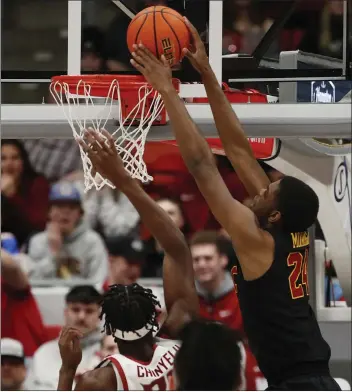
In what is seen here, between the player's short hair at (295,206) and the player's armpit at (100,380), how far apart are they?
86 centimetres

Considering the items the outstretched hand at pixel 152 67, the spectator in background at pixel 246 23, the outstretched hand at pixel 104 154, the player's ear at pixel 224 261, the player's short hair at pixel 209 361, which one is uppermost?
the spectator in background at pixel 246 23

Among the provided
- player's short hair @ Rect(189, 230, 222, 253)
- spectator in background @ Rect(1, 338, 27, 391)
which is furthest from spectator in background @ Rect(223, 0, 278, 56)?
spectator in background @ Rect(1, 338, 27, 391)

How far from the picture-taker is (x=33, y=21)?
9500mm

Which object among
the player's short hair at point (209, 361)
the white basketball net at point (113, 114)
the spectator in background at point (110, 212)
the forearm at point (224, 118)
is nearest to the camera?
the player's short hair at point (209, 361)

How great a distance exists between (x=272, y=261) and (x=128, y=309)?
641 millimetres

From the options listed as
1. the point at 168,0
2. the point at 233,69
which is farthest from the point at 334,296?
the point at 168,0

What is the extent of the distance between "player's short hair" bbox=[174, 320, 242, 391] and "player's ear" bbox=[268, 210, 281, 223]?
1.12m

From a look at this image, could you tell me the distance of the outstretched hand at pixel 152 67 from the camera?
3818mm

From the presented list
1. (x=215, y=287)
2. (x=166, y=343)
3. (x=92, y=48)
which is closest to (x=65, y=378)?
(x=166, y=343)

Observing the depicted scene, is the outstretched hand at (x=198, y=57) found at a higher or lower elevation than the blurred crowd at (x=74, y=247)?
higher

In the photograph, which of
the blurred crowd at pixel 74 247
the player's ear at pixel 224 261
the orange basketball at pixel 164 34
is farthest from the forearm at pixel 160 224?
the player's ear at pixel 224 261

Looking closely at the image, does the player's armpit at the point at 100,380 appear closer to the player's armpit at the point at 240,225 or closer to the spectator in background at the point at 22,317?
the player's armpit at the point at 240,225

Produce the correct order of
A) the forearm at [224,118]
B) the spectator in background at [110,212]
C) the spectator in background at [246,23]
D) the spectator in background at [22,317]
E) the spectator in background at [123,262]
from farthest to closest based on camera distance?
1. the spectator in background at [246,23]
2. the spectator in background at [110,212]
3. the spectator in background at [123,262]
4. the spectator in background at [22,317]
5. the forearm at [224,118]

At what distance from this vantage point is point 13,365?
5918 millimetres
